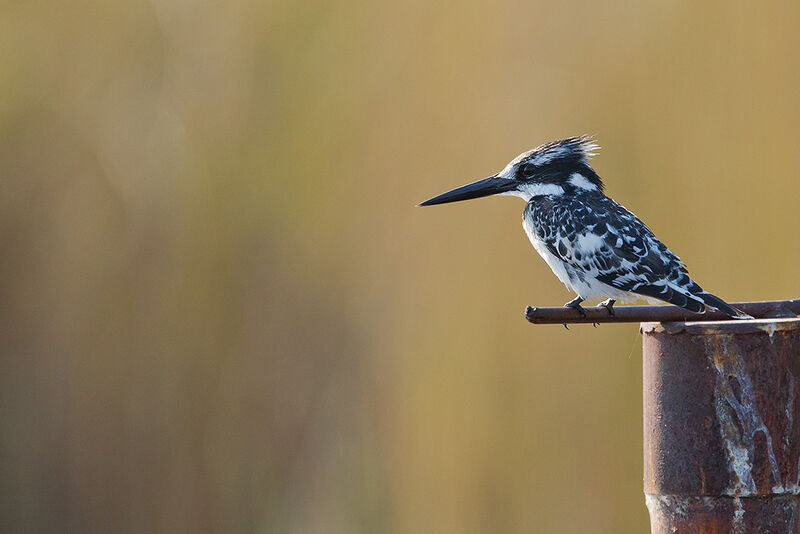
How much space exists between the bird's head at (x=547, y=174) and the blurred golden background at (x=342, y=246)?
514 mm

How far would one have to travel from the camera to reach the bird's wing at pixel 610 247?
7.73 ft

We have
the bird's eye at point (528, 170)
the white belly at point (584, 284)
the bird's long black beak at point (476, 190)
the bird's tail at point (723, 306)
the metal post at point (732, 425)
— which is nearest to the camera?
the metal post at point (732, 425)

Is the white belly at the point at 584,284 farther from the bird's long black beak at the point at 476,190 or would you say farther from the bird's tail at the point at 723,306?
the bird's tail at the point at 723,306

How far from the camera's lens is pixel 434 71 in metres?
3.50

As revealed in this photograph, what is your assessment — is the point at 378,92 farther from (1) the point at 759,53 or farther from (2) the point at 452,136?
(1) the point at 759,53

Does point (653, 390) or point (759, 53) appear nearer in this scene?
point (653, 390)

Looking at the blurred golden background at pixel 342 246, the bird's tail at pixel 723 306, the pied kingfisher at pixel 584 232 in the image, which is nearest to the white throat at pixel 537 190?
the pied kingfisher at pixel 584 232

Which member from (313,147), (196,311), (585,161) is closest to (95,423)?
(196,311)

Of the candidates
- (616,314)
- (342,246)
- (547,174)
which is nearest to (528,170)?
(547,174)

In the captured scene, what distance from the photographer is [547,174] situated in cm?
283

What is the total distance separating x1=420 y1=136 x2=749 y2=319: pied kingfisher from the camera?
7.80 feet

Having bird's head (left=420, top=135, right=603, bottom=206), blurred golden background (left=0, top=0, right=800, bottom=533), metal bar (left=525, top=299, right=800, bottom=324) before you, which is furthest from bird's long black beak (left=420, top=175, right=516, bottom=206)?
metal bar (left=525, top=299, right=800, bottom=324)

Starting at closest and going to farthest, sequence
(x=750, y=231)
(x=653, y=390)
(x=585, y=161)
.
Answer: (x=653, y=390) → (x=585, y=161) → (x=750, y=231)

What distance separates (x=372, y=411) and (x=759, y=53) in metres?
1.73
